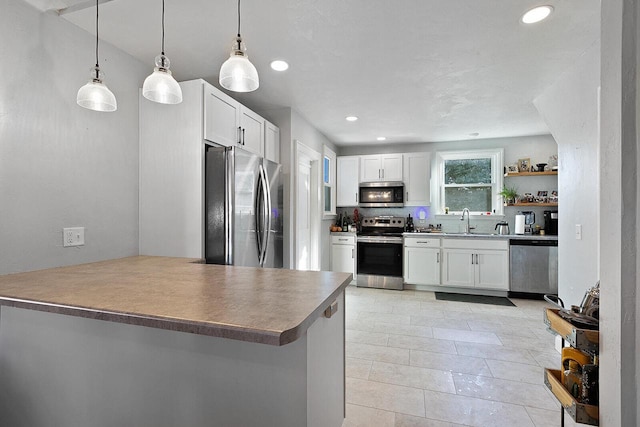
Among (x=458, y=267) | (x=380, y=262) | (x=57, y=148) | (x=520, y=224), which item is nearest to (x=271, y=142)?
(x=57, y=148)

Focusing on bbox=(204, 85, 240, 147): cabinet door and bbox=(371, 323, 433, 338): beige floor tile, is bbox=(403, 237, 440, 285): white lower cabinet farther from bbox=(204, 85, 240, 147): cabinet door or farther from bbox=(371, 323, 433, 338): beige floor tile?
bbox=(204, 85, 240, 147): cabinet door

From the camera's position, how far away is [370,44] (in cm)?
221

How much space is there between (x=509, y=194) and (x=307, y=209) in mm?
3282

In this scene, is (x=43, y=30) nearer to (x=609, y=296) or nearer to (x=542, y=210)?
(x=609, y=296)

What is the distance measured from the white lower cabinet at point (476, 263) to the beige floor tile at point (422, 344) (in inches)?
78.7

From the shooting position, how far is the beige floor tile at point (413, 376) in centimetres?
215

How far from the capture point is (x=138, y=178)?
2471 mm

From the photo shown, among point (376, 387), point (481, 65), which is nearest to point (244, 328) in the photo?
point (376, 387)

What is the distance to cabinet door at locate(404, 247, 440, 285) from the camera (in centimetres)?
473

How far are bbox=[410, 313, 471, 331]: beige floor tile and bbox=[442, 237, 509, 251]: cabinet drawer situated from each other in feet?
4.77

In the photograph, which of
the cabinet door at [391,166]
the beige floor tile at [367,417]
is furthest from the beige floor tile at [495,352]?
the cabinet door at [391,166]

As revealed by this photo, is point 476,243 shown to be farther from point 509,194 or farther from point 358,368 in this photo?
point 358,368

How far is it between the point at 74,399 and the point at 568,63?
3.91 meters

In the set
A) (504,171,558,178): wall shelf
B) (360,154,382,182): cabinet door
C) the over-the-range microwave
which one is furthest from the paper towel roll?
(360,154,382,182): cabinet door
